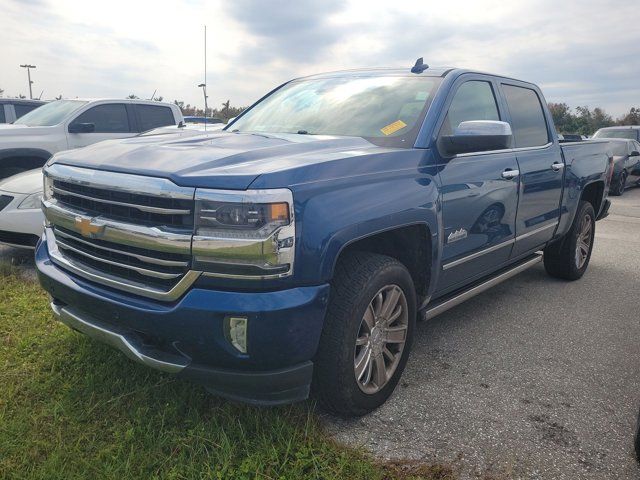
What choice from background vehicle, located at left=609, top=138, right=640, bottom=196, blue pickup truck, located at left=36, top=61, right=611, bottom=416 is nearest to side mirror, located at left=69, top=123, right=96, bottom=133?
blue pickup truck, located at left=36, top=61, right=611, bottom=416

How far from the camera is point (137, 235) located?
2.28 meters

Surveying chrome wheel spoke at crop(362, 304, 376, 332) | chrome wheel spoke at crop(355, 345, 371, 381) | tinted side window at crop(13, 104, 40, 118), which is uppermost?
tinted side window at crop(13, 104, 40, 118)

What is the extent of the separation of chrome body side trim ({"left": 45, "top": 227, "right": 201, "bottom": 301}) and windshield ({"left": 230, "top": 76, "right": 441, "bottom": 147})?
1.47 meters

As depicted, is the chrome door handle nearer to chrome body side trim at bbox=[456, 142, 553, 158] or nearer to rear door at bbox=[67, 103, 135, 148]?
chrome body side trim at bbox=[456, 142, 553, 158]

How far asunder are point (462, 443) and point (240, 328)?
1.27m

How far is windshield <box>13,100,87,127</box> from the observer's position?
8.02m

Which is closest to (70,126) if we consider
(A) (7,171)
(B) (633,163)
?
(A) (7,171)

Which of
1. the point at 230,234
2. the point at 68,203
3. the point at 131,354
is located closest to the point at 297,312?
the point at 230,234

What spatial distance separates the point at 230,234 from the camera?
2148 mm

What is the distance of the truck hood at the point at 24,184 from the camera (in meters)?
5.11

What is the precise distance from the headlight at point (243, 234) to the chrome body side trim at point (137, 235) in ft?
0.24

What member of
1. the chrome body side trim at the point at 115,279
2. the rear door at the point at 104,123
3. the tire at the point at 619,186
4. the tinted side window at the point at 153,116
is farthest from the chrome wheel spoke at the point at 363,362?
the tire at the point at 619,186

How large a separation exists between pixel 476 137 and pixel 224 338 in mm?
1804

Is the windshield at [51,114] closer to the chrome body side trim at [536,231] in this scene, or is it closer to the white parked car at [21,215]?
the white parked car at [21,215]
